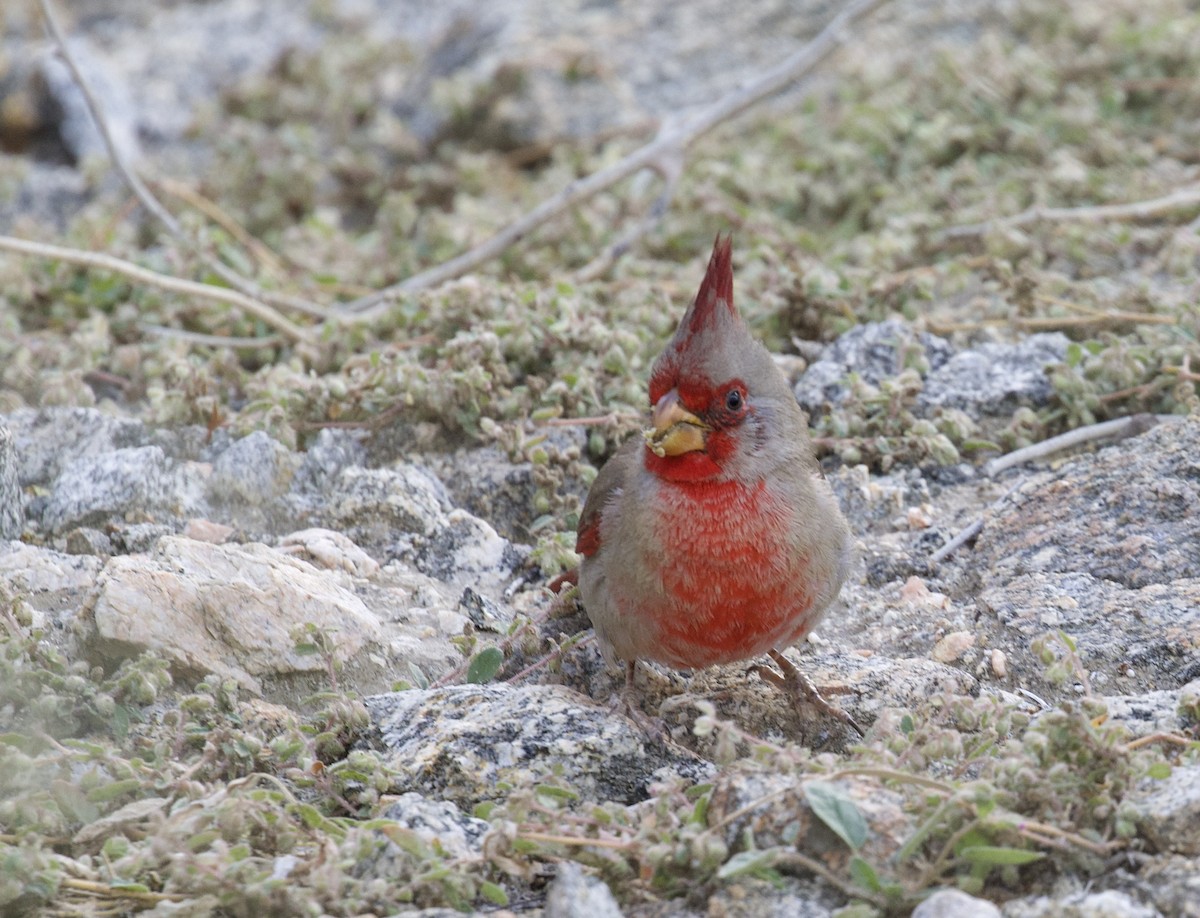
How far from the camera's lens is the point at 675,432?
10.6 ft

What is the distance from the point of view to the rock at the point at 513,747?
9.39ft

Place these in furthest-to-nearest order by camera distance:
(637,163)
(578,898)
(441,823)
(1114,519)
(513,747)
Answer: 1. (637,163)
2. (1114,519)
3. (513,747)
4. (441,823)
5. (578,898)

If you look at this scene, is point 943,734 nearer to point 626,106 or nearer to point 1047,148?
point 1047,148

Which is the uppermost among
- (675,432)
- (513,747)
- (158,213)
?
(158,213)

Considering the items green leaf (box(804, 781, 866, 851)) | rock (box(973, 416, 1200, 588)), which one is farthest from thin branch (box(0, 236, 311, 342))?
green leaf (box(804, 781, 866, 851))

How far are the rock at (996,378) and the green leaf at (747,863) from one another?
215cm

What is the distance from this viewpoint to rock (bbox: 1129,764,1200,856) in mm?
2383

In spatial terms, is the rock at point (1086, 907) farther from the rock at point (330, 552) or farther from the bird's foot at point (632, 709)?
the rock at point (330, 552)

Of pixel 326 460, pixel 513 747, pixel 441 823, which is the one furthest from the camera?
pixel 326 460

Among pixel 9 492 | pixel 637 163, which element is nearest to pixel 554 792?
pixel 9 492

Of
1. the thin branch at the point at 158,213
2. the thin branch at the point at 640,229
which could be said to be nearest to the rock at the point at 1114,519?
the thin branch at the point at 640,229

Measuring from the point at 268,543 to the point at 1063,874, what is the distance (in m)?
2.18

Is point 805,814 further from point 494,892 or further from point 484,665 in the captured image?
point 484,665

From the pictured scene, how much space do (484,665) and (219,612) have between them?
22.9 inches
